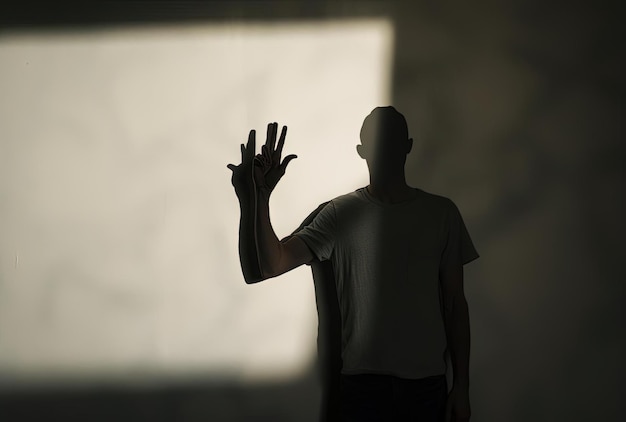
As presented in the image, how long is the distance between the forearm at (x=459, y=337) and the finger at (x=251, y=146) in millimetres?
700

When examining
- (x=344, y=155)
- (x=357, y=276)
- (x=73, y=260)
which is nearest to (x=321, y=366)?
(x=357, y=276)

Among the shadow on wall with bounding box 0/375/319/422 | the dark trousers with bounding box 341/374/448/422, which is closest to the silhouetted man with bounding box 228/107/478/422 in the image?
the dark trousers with bounding box 341/374/448/422

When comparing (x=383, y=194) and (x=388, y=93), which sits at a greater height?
(x=388, y=93)

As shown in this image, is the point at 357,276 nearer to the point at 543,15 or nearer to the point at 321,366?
the point at 321,366

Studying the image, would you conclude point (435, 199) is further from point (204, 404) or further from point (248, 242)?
point (204, 404)

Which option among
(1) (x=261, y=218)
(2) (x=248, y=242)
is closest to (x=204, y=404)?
(2) (x=248, y=242)

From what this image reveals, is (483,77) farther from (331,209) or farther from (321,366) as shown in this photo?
(321,366)

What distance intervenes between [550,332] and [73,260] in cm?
139

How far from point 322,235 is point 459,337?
48 cm

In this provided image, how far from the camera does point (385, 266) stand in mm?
1785

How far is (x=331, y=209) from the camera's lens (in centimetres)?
182

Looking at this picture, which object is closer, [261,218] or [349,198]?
[261,218]

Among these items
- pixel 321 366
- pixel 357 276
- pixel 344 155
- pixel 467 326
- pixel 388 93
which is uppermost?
pixel 388 93

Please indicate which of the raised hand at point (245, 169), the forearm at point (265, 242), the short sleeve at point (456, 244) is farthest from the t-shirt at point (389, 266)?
the raised hand at point (245, 169)
